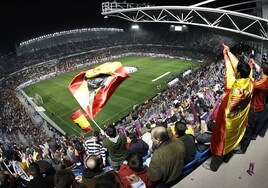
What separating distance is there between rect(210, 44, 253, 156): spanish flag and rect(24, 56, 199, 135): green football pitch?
19362 millimetres

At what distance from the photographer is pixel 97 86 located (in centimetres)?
712

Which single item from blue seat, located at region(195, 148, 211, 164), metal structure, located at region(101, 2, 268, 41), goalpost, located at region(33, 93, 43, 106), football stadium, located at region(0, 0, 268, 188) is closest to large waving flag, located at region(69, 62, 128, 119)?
football stadium, located at region(0, 0, 268, 188)

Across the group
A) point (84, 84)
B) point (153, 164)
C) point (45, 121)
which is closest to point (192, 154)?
point (153, 164)

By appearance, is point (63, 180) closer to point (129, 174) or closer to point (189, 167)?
point (129, 174)

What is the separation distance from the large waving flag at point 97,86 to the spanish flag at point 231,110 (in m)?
3.01

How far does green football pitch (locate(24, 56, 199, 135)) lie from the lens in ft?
87.0

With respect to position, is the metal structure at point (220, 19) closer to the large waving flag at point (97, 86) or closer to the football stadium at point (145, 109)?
the football stadium at point (145, 109)

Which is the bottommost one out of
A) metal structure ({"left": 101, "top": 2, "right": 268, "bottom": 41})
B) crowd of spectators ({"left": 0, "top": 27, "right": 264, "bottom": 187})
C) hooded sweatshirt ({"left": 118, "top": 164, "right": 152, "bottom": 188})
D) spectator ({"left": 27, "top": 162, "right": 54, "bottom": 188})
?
crowd of spectators ({"left": 0, "top": 27, "right": 264, "bottom": 187})

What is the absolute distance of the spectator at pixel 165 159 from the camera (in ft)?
13.1

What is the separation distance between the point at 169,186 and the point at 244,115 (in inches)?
67.4

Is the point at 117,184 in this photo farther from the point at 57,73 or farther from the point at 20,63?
the point at 20,63

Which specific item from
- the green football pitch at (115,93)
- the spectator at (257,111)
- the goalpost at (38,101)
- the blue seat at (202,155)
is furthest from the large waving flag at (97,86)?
the goalpost at (38,101)

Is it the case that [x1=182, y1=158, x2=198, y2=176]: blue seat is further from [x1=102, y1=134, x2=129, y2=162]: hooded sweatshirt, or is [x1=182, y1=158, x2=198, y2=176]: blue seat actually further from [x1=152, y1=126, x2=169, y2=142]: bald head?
[x1=102, y1=134, x2=129, y2=162]: hooded sweatshirt

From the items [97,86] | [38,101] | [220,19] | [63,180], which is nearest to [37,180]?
[63,180]
